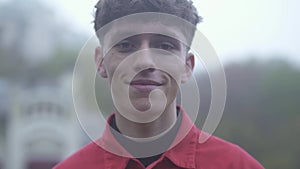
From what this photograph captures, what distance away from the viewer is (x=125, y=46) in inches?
31.7

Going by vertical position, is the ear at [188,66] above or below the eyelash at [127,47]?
below

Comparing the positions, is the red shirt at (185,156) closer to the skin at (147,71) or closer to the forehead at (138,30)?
the skin at (147,71)

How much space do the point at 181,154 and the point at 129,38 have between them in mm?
191

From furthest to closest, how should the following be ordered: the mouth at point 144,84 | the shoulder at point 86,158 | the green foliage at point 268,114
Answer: the green foliage at point 268,114, the shoulder at point 86,158, the mouth at point 144,84

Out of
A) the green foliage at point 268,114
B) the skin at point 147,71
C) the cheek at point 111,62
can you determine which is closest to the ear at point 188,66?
the skin at point 147,71

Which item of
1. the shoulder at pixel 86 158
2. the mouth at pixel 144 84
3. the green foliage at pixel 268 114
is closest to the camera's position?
the mouth at pixel 144 84

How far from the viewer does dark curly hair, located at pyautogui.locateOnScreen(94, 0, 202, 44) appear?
829 mm

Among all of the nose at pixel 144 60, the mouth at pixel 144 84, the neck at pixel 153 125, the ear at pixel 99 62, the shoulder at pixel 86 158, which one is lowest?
the shoulder at pixel 86 158

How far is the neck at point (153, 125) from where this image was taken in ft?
2.76

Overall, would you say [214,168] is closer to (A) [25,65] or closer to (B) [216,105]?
(B) [216,105]

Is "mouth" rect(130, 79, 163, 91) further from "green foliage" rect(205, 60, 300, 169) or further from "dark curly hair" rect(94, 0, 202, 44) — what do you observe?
"green foliage" rect(205, 60, 300, 169)

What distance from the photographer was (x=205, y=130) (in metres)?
0.84

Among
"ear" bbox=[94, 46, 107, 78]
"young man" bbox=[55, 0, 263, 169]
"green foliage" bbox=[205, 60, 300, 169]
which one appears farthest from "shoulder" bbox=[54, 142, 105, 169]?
"green foliage" bbox=[205, 60, 300, 169]

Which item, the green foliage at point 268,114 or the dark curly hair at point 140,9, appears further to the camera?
the green foliage at point 268,114
